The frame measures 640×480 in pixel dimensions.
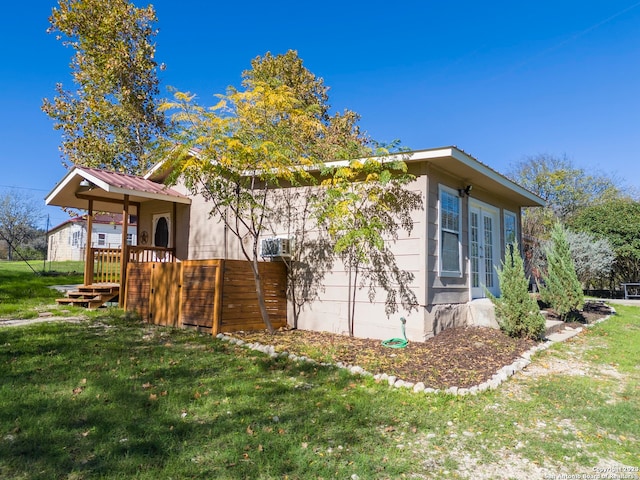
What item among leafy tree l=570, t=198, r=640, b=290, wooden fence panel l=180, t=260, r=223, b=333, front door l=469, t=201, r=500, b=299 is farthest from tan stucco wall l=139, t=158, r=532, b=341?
leafy tree l=570, t=198, r=640, b=290

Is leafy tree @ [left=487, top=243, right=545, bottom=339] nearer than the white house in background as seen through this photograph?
Yes

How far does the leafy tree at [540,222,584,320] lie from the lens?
802cm

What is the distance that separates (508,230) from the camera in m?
10.2

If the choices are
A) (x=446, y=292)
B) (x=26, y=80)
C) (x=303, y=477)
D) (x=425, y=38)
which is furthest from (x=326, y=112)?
(x=303, y=477)

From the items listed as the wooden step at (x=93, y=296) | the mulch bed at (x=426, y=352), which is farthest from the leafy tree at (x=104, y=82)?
the mulch bed at (x=426, y=352)

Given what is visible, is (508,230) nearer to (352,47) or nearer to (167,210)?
(167,210)

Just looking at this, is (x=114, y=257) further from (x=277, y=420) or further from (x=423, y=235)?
(x=277, y=420)

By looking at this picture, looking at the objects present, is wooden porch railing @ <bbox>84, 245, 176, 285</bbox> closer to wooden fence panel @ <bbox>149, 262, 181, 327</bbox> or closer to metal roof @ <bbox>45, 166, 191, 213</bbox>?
metal roof @ <bbox>45, 166, 191, 213</bbox>

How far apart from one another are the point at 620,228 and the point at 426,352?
15470 millimetres

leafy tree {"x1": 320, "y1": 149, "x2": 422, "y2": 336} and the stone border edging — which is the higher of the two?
leafy tree {"x1": 320, "y1": 149, "x2": 422, "y2": 336}

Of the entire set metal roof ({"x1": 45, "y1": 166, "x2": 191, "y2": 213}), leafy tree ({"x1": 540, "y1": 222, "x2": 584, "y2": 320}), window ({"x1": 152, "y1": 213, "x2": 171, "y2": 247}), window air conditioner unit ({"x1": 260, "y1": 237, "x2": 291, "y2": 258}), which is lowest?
leafy tree ({"x1": 540, "y1": 222, "x2": 584, "y2": 320})

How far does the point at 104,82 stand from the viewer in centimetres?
1530

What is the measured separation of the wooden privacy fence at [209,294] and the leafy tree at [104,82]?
31.1ft

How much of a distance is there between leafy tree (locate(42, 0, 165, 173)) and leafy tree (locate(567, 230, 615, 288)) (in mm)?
16849
